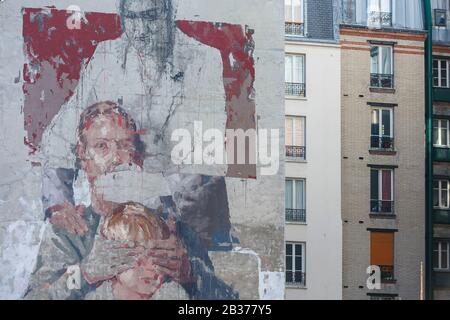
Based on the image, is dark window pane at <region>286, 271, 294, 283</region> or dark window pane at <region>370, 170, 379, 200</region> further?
dark window pane at <region>370, 170, 379, 200</region>

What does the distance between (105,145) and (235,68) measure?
534cm

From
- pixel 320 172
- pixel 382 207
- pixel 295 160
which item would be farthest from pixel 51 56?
pixel 382 207

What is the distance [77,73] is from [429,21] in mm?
16227

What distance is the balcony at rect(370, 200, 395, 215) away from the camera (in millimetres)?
55406

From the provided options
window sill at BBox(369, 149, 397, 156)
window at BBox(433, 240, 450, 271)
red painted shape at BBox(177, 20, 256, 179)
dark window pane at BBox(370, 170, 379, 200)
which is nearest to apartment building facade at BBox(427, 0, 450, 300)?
window at BBox(433, 240, 450, 271)

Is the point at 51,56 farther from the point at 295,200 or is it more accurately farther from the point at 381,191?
the point at 381,191

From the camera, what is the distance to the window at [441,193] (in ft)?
184

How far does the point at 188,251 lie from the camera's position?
159ft

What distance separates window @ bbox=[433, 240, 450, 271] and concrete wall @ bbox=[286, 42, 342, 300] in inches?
160

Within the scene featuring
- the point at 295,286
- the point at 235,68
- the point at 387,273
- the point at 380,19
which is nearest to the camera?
the point at 235,68

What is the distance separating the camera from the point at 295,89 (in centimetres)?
5538

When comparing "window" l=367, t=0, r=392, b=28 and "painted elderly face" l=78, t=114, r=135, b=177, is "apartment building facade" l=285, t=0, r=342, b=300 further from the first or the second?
"painted elderly face" l=78, t=114, r=135, b=177
